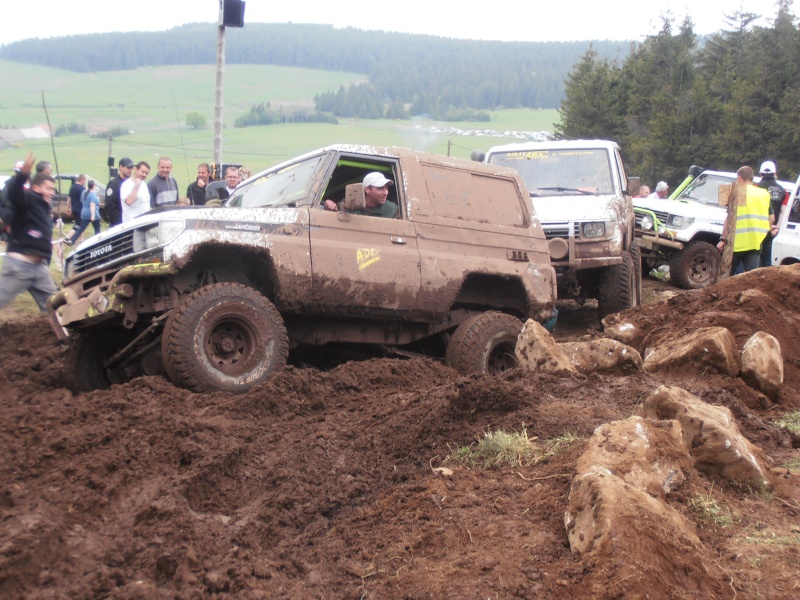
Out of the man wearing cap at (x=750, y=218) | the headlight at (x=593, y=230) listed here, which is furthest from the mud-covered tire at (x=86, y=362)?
the man wearing cap at (x=750, y=218)

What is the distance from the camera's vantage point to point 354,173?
7387 mm

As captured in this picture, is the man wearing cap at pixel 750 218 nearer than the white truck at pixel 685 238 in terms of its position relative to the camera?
Yes

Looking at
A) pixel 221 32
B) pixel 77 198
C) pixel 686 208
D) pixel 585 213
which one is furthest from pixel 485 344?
pixel 77 198

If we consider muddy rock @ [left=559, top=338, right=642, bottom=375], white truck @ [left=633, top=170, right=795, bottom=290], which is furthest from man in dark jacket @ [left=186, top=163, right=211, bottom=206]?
white truck @ [left=633, top=170, right=795, bottom=290]

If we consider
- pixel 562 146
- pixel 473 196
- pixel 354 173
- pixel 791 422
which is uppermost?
pixel 562 146

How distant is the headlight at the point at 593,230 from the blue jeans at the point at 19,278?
591 cm

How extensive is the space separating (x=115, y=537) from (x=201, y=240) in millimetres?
2872

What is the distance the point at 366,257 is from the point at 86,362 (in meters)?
2.36

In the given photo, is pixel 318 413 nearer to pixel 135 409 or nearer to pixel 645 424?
pixel 135 409

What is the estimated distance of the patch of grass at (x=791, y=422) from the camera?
5.81 meters

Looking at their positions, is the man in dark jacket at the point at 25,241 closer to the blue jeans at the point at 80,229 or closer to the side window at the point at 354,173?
the side window at the point at 354,173

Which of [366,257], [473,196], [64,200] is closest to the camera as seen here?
[366,257]

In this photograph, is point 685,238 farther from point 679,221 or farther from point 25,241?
point 25,241

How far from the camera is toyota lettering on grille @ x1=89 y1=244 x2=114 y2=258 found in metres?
6.22
